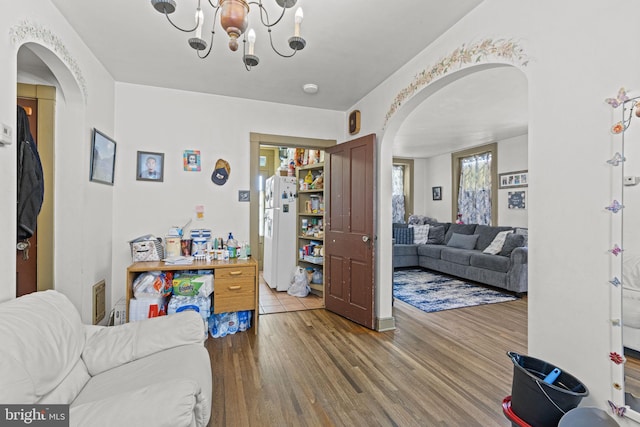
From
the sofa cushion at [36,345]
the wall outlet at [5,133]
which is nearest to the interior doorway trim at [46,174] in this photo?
the wall outlet at [5,133]

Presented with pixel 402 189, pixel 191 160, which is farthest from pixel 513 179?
Result: pixel 191 160

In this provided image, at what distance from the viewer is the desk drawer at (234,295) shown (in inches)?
114

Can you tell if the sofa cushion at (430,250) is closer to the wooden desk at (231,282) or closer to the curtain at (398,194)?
the curtain at (398,194)

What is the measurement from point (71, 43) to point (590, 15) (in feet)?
10.4

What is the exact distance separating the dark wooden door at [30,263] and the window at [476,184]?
6791 mm

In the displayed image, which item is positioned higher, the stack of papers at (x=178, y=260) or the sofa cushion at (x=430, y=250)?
the stack of papers at (x=178, y=260)

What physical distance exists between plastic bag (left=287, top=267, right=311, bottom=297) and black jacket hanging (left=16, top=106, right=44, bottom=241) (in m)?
3.05

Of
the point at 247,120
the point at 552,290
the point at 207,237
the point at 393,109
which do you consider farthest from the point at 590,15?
the point at 207,237

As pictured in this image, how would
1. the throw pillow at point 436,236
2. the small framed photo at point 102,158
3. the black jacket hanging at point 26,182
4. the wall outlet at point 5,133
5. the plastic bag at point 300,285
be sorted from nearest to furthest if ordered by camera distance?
1. the wall outlet at point 5,133
2. the black jacket hanging at point 26,182
3. the small framed photo at point 102,158
4. the plastic bag at point 300,285
5. the throw pillow at point 436,236

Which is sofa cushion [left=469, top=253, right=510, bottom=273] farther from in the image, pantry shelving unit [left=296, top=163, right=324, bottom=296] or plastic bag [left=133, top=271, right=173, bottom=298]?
plastic bag [left=133, top=271, right=173, bottom=298]

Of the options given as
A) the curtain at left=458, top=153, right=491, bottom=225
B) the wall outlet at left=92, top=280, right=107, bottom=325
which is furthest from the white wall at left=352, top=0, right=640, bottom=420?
the curtain at left=458, top=153, right=491, bottom=225

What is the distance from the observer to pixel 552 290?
1.56 m

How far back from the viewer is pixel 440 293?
4.56 meters

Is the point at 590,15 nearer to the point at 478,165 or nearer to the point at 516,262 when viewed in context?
the point at 516,262
